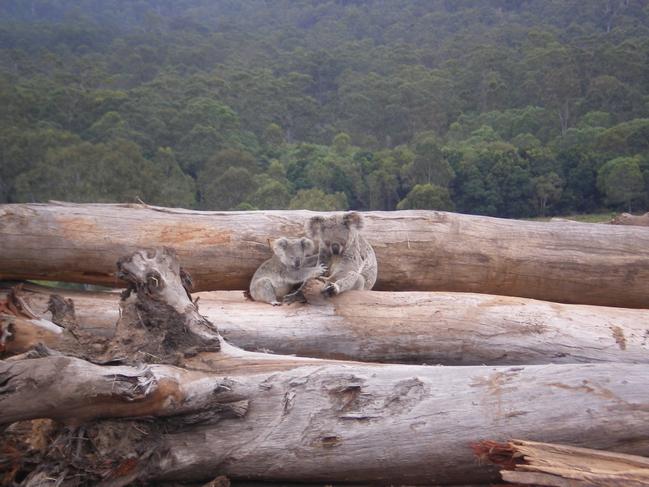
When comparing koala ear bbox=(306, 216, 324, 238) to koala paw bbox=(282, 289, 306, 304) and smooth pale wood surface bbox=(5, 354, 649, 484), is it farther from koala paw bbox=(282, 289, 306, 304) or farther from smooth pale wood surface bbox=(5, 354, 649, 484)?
smooth pale wood surface bbox=(5, 354, 649, 484)

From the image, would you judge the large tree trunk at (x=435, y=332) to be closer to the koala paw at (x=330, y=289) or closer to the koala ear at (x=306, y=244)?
the koala paw at (x=330, y=289)

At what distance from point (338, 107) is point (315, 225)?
31.7 m

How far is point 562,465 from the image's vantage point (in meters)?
3.24

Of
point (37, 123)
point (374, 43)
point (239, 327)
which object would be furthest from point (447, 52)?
point (239, 327)

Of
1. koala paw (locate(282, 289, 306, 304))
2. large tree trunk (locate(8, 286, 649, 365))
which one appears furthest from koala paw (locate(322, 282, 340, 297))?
koala paw (locate(282, 289, 306, 304))

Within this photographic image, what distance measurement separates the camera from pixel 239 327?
5016mm

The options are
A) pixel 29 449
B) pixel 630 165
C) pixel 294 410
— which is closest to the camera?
pixel 29 449

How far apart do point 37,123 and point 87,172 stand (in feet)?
32.7

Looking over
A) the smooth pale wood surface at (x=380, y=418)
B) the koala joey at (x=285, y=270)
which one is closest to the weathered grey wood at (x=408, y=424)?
the smooth pale wood surface at (x=380, y=418)

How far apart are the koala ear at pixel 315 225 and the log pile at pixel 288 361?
208 millimetres

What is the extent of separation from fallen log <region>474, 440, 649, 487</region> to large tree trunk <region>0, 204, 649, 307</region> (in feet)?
8.71

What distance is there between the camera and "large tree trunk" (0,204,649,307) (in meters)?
5.62

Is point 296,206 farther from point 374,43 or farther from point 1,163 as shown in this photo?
point 374,43

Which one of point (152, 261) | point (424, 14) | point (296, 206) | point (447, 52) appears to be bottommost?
point (296, 206)
